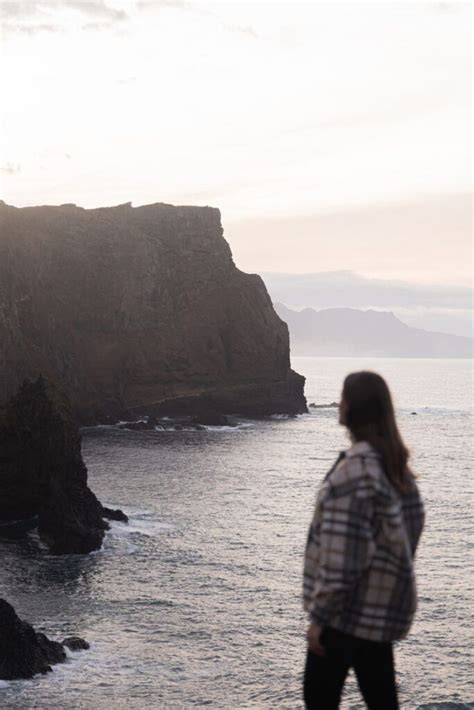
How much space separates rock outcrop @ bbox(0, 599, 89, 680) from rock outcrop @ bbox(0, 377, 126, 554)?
47.1 feet

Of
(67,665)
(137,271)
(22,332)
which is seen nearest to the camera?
(67,665)

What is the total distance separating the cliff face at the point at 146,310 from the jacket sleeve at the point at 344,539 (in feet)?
310

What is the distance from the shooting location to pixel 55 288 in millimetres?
114188

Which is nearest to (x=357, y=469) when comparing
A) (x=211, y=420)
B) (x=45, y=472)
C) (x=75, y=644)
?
(x=75, y=644)

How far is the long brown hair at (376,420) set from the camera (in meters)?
5.52

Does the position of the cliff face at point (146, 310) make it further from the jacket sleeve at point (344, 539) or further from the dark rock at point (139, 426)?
the jacket sleeve at point (344, 539)

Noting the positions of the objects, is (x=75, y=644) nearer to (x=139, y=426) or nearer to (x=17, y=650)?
(x=17, y=650)

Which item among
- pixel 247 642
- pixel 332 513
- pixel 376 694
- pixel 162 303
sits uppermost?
pixel 162 303

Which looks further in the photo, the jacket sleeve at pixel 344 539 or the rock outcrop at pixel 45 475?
the rock outcrop at pixel 45 475

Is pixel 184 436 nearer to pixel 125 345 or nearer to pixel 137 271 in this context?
pixel 125 345

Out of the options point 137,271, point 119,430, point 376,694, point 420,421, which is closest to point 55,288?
point 137,271

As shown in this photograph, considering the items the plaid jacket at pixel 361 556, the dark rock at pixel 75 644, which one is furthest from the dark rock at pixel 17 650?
the plaid jacket at pixel 361 556

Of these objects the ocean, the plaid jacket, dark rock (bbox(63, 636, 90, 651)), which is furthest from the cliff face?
the plaid jacket

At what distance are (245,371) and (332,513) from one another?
110472mm
